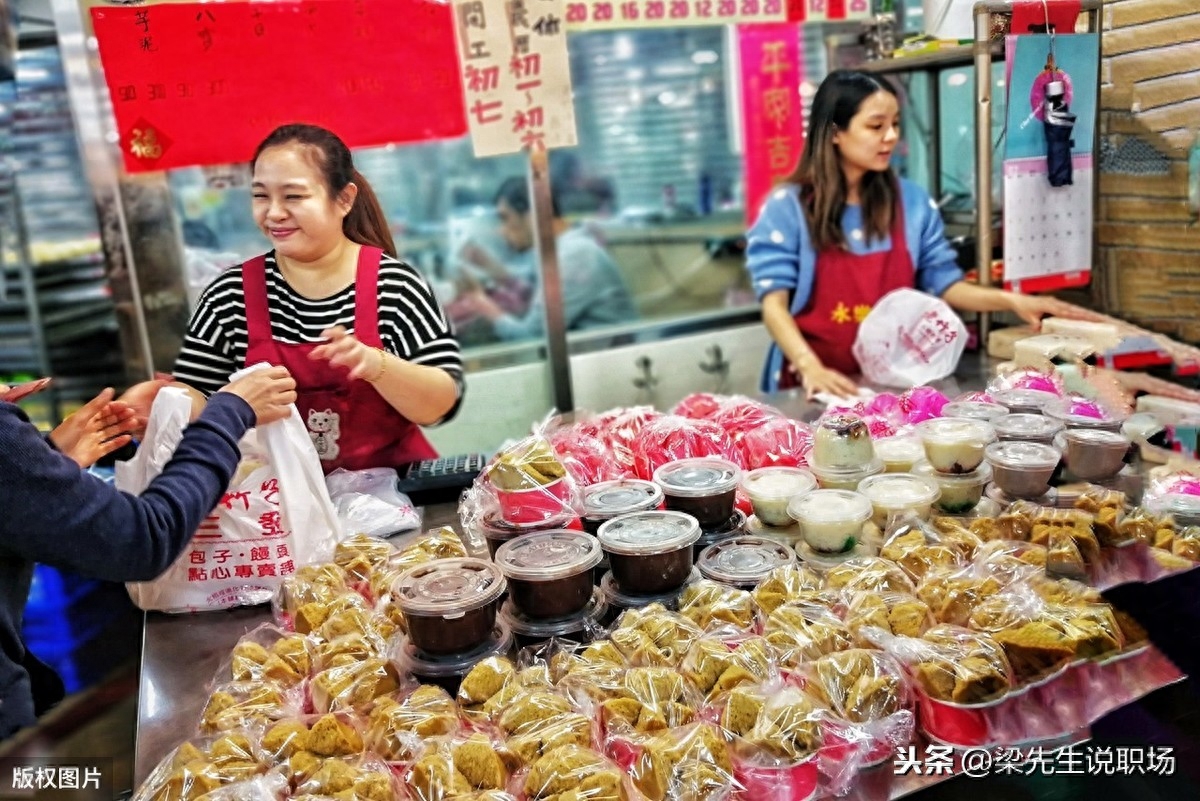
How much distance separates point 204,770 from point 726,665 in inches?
26.9

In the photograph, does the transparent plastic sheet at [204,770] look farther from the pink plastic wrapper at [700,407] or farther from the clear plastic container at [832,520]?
the pink plastic wrapper at [700,407]

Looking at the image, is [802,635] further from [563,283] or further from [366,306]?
[563,283]

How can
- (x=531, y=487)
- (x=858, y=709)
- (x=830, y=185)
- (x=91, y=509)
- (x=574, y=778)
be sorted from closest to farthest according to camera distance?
(x=574, y=778) < (x=858, y=709) < (x=91, y=509) < (x=531, y=487) < (x=830, y=185)

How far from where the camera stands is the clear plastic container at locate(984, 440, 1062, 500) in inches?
68.3

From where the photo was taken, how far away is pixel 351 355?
1.96m

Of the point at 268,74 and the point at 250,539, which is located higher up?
the point at 268,74

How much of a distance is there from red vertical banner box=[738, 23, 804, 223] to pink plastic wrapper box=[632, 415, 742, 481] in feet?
8.42

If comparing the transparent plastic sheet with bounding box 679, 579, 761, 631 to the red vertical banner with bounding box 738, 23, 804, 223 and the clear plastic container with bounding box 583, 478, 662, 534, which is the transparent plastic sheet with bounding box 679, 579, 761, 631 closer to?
the clear plastic container with bounding box 583, 478, 662, 534

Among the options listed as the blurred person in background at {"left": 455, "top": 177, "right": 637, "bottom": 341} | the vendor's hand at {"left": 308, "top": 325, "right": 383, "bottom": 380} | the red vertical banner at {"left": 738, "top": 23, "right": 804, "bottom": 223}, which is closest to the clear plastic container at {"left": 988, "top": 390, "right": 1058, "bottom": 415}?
the vendor's hand at {"left": 308, "top": 325, "right": 383, "bottom": 380}

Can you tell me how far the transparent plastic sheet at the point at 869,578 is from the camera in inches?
56.2

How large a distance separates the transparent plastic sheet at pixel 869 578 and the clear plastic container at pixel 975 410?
0.61 m

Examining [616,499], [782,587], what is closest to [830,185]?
[616,499]

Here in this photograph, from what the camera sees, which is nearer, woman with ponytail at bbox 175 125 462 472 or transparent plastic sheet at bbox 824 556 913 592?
transparent plastic sheet at bbox 824 556 913 592

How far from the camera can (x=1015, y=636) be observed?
1.26m
